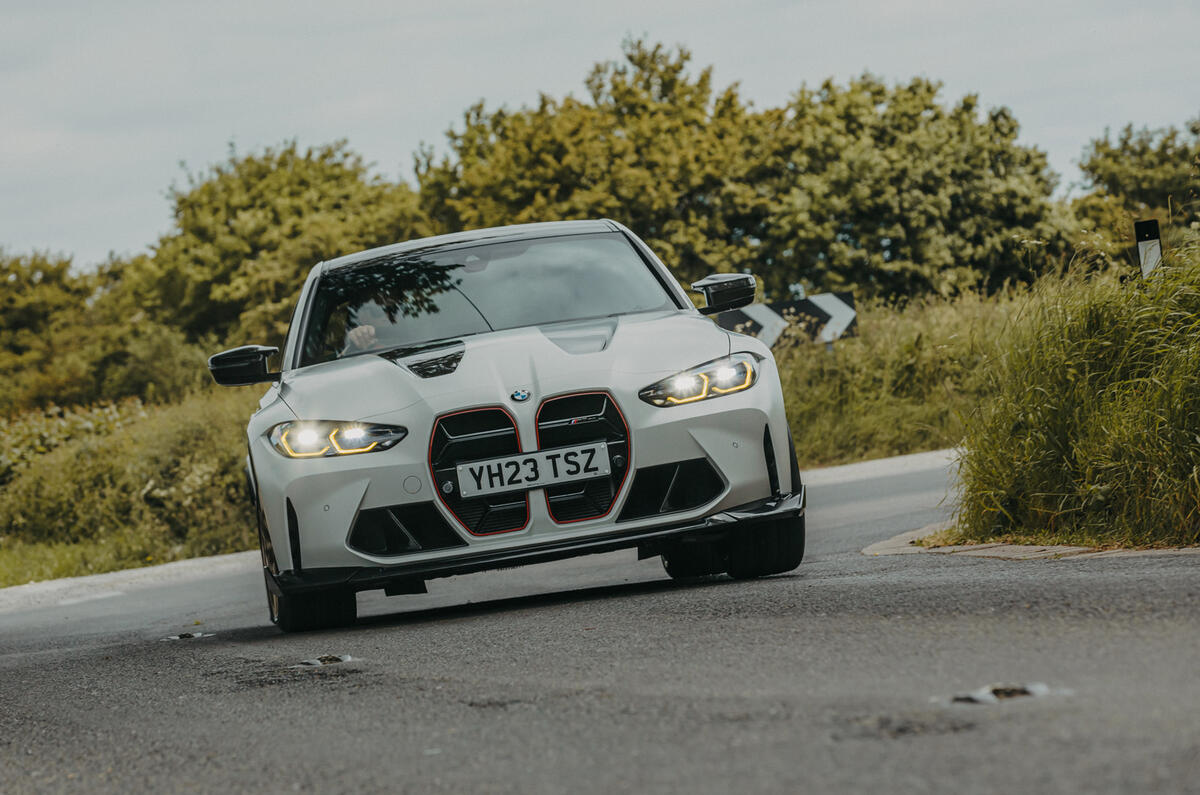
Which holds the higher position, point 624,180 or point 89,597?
point 624,180

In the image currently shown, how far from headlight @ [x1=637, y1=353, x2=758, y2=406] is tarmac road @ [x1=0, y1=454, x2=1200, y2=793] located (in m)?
0.83

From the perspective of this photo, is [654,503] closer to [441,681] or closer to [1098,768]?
[441,681]

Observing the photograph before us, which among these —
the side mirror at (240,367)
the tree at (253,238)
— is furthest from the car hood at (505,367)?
the tree at (253,238)

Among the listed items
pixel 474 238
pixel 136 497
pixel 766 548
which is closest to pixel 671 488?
pixel 766 548

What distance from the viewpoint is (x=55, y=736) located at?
15.4ft

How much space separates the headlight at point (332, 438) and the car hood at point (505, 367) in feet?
0.15

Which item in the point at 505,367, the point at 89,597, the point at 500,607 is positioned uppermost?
the point at 505,367

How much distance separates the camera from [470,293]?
23.4 ft

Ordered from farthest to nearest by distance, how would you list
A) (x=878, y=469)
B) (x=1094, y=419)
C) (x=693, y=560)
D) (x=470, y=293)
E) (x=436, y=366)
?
(x=878, y=469), (x=693, y=560), (x=470, y=293), (x=1094, y=419), (x=436, y=366)

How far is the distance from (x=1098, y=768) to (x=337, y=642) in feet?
13.1

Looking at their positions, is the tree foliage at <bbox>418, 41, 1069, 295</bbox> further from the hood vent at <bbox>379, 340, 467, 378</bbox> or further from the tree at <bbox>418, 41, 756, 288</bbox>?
the hood vent at <bbox>379, 340, 467, 378</bbox>

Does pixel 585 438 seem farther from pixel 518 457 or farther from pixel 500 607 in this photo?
pixel 500 607

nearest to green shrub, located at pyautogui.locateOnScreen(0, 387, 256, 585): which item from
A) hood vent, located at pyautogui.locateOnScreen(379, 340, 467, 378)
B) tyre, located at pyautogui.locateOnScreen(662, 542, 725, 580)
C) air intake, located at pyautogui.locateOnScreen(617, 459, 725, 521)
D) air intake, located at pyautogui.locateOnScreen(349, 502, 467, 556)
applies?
tyre, located at pyautogui.locateOnScreen(662, 542, 725, 580)

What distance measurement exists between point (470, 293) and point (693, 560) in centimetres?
173
